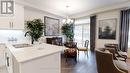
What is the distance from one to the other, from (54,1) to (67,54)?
280 cm

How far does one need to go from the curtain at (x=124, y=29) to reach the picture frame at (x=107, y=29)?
44 cm

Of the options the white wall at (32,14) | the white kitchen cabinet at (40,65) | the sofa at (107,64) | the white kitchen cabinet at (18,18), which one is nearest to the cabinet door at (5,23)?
the white kitchen cabinet at (18,18)

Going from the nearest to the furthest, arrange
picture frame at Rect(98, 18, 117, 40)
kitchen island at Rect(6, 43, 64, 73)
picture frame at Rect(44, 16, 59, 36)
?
1. kitchen island at Rect(6, 43, 64, 73)
2. picture frame at Rect(98, 18, 117, 40)
3. picture frame at Rect(44, 16, 59, 36)

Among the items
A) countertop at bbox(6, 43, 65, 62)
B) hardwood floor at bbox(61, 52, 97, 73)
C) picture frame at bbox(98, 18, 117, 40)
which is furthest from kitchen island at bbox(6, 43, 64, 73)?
picture frame at bbox(98, 18, 117, 40)

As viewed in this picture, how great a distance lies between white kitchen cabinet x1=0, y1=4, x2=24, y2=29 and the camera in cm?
419

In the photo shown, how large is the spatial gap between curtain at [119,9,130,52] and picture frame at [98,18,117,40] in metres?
0.44

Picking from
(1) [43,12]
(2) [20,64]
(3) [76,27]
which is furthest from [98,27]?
(2) [20,64]

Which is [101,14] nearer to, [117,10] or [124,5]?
[117,10]

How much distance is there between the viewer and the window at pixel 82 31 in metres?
8.50

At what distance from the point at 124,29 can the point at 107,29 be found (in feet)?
3.20

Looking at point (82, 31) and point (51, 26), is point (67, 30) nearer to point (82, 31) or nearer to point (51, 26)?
point (51, 26)

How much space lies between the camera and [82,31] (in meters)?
8.91

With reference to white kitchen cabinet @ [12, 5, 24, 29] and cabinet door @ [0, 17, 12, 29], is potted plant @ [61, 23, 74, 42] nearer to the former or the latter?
white kitchen cabinet @ [12, 5, 24, 29]

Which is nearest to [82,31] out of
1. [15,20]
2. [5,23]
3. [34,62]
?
[15,20]
